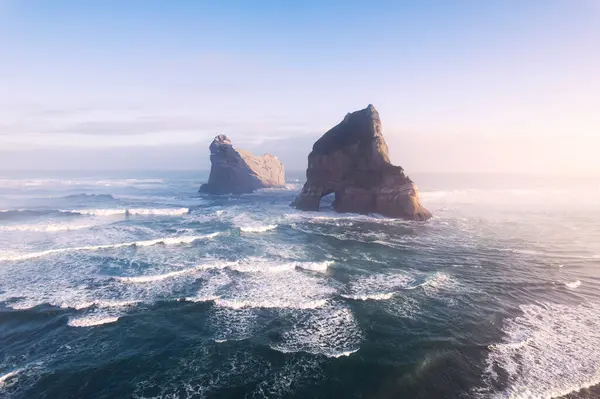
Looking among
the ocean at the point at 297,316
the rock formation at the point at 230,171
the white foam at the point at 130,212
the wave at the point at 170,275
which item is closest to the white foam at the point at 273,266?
the ocean at the point at 297,316

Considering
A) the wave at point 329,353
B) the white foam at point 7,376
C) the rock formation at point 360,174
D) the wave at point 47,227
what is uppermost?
the rock formation at point 360,174

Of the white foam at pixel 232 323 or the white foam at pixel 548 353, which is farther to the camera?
the white foam at pixel 232 323

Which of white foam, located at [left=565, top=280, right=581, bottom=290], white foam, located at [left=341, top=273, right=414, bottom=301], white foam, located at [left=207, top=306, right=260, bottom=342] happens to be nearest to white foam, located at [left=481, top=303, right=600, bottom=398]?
white foam, located at [left=565, top=280, right=581, bottom=290]

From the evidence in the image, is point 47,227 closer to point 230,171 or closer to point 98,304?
point 98,304

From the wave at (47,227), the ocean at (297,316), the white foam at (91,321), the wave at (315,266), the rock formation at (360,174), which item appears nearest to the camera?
the ocean at (297,316)

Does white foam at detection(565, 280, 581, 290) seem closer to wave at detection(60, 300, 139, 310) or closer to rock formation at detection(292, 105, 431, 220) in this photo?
rock formation at detection(292, 105, 431, 220)

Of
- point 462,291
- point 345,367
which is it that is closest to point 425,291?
point 462,291

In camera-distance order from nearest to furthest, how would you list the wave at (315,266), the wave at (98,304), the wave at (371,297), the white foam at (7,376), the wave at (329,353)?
the white foam at (7,376) → the wave at (329,353) → the wave at (98,304) → the wave at (371,297) → the wave at (315,266)

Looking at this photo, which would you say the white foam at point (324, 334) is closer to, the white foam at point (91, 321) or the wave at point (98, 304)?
the white foam at point (91, 321)
